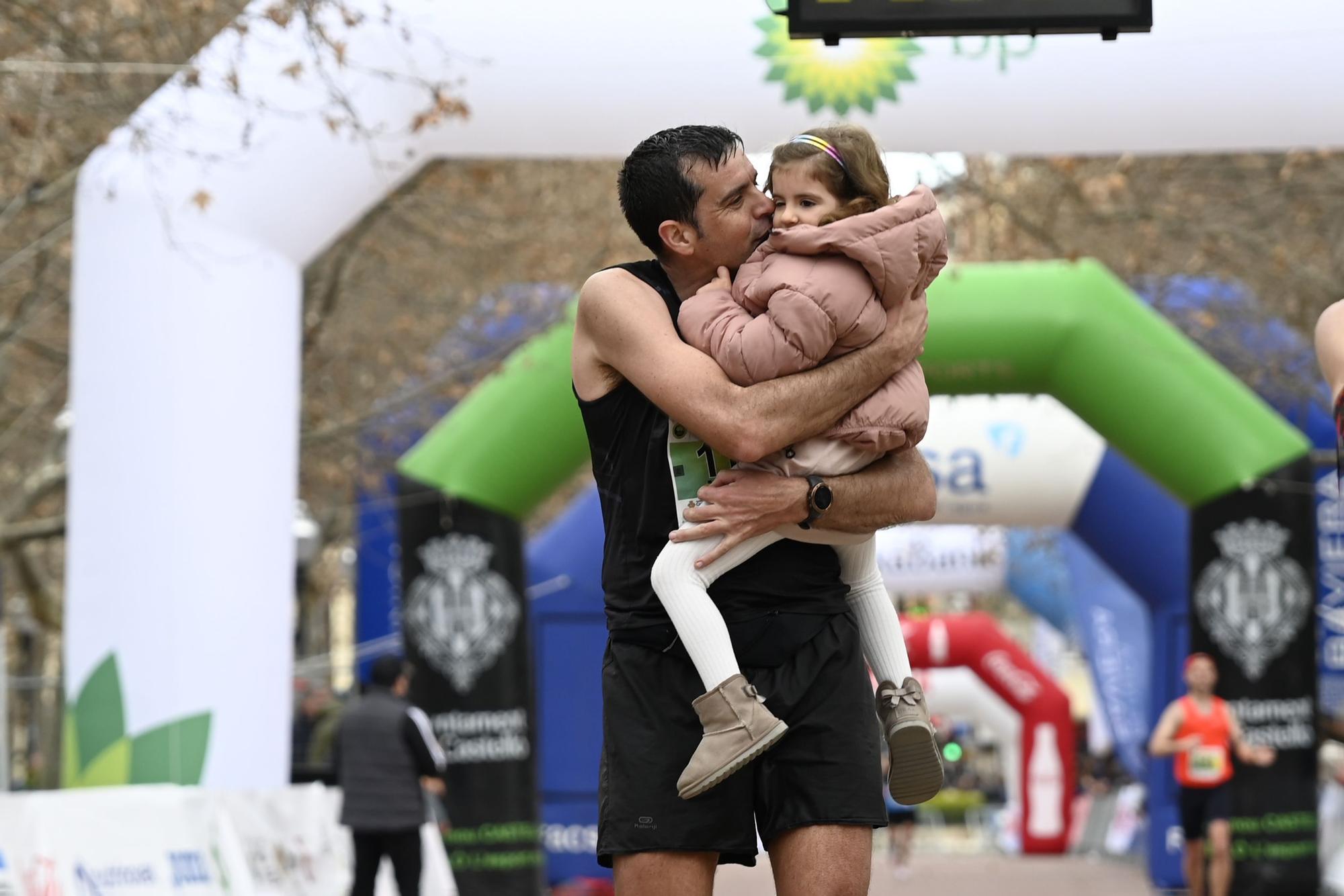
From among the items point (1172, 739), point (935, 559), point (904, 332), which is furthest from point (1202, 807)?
point (904, 332)

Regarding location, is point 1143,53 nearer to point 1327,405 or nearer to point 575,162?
point 1327,405

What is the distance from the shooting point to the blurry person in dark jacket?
9.55 meters

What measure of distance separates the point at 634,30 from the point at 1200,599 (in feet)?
17.7

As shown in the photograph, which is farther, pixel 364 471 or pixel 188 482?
pixel 364 471

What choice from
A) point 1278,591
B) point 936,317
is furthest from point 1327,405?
point 936,317

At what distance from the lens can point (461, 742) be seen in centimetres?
1140

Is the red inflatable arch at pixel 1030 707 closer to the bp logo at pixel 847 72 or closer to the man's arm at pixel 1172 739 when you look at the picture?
the man's arm at pixel 1172 739

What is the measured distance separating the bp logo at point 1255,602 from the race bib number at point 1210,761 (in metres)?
0.50

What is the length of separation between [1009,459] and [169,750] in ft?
25.7

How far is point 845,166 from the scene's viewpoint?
3348 mm

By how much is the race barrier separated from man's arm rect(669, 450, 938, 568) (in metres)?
4.43

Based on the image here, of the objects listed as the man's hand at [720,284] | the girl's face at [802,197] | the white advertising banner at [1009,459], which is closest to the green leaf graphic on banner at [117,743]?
the man's hand at [720,284]

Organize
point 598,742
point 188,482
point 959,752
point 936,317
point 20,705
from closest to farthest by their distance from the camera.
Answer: point 959,752 → point 188,482 → point 936,317 → point 598,742 → point 20,705

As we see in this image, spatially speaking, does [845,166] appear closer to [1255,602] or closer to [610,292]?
[610,292]
